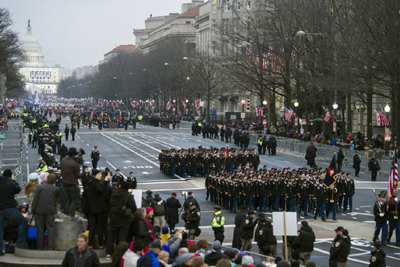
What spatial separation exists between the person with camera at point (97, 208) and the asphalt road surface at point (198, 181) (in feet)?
22.5

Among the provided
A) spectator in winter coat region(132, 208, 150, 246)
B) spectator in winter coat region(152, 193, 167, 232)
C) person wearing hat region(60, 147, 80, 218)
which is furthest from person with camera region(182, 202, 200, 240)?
spectator in winter coat region(132, 208, 150, 246)

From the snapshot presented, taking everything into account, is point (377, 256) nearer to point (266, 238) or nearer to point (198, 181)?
point (266, 238)

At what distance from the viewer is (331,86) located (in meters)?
52.2

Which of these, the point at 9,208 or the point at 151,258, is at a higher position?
the point at 9,208

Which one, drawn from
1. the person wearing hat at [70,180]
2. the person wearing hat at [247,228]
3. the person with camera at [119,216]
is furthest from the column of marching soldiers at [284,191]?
the person with camera at [119,216]

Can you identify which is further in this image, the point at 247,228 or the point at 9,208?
the point at 247,228

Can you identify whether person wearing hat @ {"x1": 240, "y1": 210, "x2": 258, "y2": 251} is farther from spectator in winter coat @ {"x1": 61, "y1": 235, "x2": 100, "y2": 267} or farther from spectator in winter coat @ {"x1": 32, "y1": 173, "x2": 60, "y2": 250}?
spectator in winter coat @ {"x1": 61, "y1": 235, "x2": 100, "y2": 267}

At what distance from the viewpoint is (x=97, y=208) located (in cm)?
1488

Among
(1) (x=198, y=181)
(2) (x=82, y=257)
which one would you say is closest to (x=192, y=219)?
(2) (x=82, y=257)

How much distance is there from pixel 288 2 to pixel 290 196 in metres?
37.3

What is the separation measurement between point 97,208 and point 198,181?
24369mm

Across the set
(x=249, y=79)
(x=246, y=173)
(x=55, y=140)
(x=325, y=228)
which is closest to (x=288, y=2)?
(x=249, y=79)

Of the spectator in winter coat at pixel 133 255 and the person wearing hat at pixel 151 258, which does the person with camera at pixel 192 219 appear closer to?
the spectator in winter coat at pixel 133 255

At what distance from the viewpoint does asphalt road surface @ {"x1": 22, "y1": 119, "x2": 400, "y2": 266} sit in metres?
22.5
